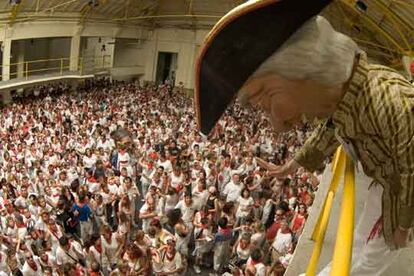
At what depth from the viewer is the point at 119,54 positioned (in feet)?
97.7

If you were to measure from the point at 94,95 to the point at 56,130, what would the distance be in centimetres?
676

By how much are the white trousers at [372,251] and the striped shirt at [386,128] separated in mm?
190

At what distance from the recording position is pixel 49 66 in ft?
86.4

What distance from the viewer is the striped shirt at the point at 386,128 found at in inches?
51.4

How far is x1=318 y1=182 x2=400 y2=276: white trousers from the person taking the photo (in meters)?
1.63

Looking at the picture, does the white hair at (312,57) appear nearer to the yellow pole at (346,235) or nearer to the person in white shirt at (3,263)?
the yellow pole at (346,235)

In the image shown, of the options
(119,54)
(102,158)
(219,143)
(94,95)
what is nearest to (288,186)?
(219,143)

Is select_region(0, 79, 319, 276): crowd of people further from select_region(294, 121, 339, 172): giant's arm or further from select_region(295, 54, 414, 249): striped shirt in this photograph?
select_region(295, 54, 414, 249): striped shirt

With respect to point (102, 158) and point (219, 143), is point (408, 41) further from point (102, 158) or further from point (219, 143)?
point (102, 158)

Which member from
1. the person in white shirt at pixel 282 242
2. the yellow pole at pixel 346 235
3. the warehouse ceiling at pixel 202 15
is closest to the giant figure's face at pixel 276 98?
the yellow pole at pixel 346 235

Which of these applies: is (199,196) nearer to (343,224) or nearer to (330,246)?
(330,246)

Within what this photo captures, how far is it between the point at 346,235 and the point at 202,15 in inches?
1047

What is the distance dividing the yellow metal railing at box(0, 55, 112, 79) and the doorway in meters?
3.54

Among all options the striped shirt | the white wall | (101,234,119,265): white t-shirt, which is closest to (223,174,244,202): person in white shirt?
(101,234,119,265): white t-shirt
